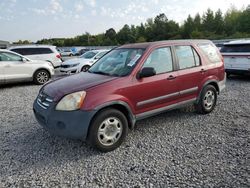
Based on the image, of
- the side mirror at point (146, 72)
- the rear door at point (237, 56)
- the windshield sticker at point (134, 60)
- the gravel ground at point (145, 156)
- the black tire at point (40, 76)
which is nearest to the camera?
the gravel ground at point (145, 156)

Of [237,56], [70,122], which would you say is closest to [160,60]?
[70,122]

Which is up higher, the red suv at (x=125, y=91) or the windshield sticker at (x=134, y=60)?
the windshield sticker at (x=134, y=60)

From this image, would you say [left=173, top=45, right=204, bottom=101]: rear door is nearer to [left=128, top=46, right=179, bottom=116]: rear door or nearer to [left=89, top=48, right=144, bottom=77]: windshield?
[left=128, top=46, right=179, bottom=116]: rear door

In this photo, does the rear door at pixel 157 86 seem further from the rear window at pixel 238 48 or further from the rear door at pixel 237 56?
the rear window at pixel 238 48

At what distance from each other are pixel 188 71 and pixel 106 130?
7.20ft

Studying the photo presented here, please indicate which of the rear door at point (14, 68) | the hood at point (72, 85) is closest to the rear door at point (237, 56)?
the hood at point (72, 85)

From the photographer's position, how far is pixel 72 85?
404 centimetres

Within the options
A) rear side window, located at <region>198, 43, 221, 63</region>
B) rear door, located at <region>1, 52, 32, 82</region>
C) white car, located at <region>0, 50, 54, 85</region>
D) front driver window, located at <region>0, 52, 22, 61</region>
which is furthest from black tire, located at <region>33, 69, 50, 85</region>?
rear side window, located at <region>198, 43, 221, 63</region>

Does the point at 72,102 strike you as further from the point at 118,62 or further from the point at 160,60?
the point at 160,60

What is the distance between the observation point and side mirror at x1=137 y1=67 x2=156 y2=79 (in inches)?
163

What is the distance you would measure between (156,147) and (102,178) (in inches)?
46.5

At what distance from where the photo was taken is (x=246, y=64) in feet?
30.9

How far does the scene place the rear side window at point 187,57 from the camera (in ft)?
16.3

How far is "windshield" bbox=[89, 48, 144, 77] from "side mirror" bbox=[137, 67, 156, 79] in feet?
0.61
